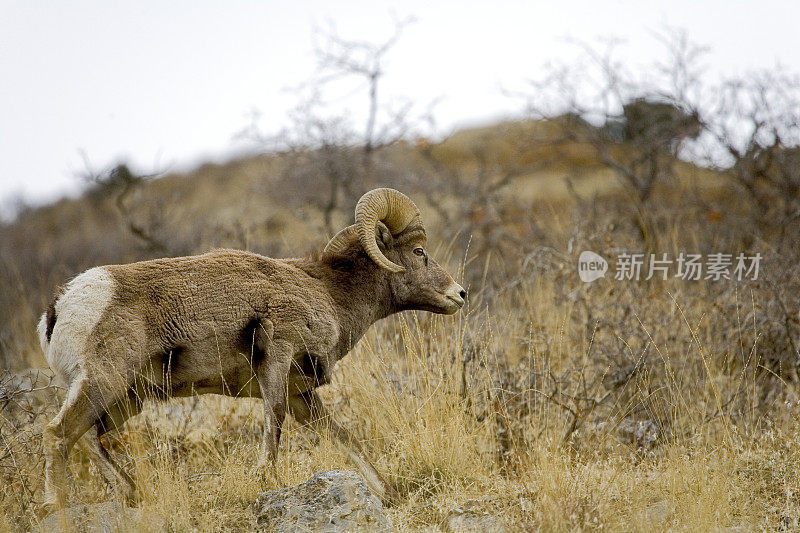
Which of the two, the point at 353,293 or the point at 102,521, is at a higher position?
the point at 353,293

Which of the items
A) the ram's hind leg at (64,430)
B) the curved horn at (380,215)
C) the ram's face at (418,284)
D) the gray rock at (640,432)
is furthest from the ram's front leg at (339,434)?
the gray rock at (640,432)

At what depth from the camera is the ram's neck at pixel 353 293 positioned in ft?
19.9

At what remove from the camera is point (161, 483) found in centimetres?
525

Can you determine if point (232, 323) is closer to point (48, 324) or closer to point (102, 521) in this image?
point (48, 324)

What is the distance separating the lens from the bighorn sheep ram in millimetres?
5117

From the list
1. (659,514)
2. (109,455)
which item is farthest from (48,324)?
(659,514)

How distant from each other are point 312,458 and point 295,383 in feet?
1.87

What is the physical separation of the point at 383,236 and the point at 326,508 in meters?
2.09

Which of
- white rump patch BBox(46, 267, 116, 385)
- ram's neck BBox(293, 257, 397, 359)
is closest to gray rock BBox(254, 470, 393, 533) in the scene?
ram's neck BBox(293, 257, 397, 359)

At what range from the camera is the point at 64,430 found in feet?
16.5

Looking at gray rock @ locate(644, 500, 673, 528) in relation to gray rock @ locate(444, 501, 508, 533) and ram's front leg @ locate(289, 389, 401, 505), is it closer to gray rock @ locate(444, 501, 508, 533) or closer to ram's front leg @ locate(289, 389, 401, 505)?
gray rock @ locate(444, 501, 508, 533)

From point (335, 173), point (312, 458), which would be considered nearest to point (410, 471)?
point (312, 458)

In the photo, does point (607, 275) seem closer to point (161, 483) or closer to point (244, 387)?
point (244, 387)

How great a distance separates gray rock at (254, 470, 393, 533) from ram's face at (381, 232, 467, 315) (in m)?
1.57
